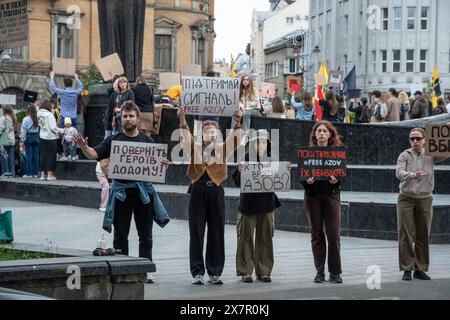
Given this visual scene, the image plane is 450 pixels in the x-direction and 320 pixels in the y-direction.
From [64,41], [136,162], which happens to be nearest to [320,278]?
[136,162]

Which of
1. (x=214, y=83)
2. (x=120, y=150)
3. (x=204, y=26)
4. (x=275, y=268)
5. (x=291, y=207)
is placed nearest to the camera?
(x=120, y=150)

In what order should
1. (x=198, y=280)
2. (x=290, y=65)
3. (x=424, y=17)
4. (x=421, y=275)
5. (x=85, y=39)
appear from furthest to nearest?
1. (x=290, y=65)
2. (x=424, y=17)
3. (x=85, y=39)
4. (x=421, y=275)
5. (x=198, y=280)

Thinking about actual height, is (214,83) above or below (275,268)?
above

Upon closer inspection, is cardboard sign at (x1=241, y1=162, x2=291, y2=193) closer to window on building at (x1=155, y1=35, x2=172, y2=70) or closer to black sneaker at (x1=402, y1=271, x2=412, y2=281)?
black sneaker at (x1=402, y1=271, x2=412, y2=281)

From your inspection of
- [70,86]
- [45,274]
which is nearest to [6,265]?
[45,274]

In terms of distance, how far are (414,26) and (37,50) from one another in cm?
2869

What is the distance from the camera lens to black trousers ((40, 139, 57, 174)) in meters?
22.6

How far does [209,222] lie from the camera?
12422 millimetres

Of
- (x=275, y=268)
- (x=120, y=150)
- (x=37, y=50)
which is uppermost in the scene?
(x=37, y=50)

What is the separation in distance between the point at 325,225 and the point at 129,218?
7.58ft

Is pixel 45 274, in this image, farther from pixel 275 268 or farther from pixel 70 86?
pixel 70 86

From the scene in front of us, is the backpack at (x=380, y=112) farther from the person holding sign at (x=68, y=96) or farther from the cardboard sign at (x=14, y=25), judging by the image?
the cardboard sign at (x=14, y=25)

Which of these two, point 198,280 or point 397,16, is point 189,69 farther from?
point 397,16
